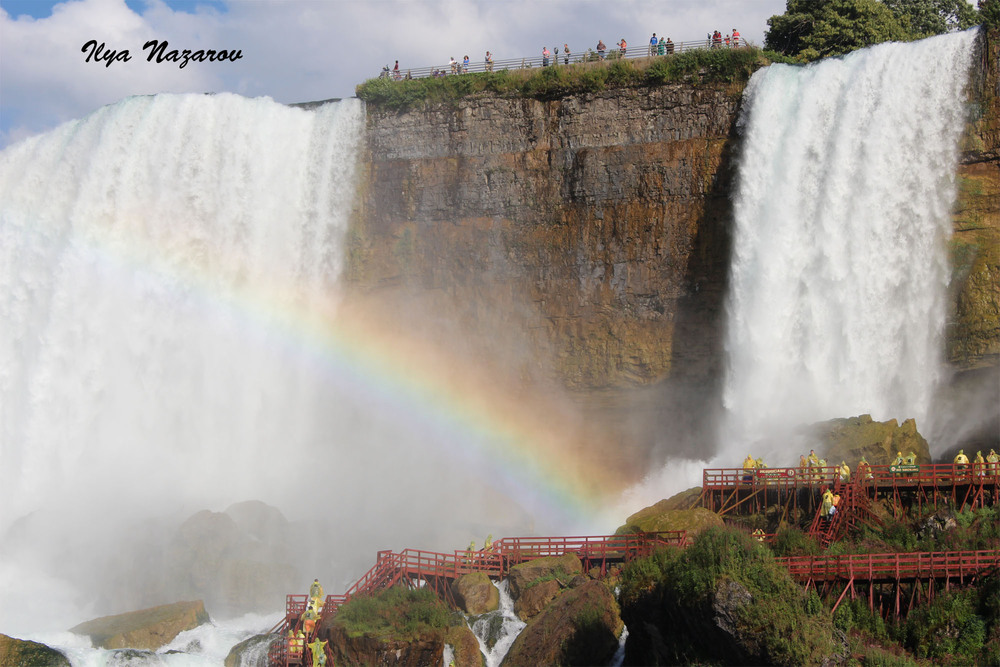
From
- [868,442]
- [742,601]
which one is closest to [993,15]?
[868,442]

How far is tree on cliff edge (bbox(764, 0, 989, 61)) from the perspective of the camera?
51938 mm

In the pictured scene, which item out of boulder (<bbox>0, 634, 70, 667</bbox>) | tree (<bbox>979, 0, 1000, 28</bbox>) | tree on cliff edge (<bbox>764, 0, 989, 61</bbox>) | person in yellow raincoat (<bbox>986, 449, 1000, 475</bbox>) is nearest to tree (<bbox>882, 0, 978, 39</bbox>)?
tree on cliff edge (<bbox>764, 0, 989, 61</bbox>)

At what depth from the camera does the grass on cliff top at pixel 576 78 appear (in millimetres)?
44156

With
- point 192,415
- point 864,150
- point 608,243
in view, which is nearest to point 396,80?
point 608,243

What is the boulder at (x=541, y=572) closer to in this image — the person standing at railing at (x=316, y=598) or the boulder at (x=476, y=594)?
the boulder at (x=476, y=594)

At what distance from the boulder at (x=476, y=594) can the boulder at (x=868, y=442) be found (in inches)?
400

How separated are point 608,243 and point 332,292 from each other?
1209 cm

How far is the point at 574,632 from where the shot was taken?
25188 millimetres

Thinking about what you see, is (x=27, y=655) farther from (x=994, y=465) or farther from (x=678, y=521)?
(x=994, y=465)

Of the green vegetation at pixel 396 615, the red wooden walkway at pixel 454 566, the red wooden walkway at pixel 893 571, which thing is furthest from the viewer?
the red wooden walkway at pixel 454 566

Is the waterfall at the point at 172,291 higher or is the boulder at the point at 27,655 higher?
the waterfall at the point at 172,291

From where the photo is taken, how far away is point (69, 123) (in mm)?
52750

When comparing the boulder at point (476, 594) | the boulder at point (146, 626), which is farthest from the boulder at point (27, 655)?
the boulder at point (476, 594)

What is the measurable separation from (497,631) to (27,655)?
1132 cm
